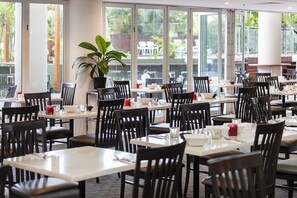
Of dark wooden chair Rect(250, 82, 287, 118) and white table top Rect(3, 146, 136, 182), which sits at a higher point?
dark wooden chair Rect(250, 82, 287, 118)

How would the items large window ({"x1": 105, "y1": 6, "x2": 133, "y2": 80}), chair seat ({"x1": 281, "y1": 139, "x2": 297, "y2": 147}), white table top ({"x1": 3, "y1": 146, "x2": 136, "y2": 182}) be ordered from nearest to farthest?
1. white table top ({"x1": 3, "y1": 146, "x2": 136, "y2": 182})
2. chair seat ({"x1": 281, "y1": 139, "x2": 297, "y2": 147})
3. large window ({"x1": 105, "y1": 6, "x2": 133, "y2": 80})

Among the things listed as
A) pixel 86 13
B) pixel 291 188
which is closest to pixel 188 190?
pixel 291 188

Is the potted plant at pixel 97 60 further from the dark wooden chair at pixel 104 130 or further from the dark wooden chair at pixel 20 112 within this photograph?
the dark wooden chair at pixel 20 112

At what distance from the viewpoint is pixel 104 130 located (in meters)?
6.42

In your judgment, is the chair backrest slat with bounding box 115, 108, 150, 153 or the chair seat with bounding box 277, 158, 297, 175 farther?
the chair backrest slat with bounding box 115, 108, 150, 153

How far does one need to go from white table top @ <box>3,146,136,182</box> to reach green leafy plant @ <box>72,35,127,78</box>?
5858 millimetres

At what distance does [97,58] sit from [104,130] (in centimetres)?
398

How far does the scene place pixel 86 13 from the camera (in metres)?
10.1

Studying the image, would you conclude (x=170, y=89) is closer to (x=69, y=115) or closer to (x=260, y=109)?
(x=69, y=115)

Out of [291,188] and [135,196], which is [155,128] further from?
[135,196]

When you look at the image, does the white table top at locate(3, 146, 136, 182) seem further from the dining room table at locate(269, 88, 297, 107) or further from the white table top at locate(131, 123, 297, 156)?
the dining room table at locate(269, 88, 297, 107)

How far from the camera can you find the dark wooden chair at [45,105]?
23.4 feet

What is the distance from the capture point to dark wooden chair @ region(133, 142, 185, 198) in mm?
3305

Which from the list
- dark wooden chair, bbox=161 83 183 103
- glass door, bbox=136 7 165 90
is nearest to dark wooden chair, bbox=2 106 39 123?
dark wooden chair, bbox=161 83 183 103
